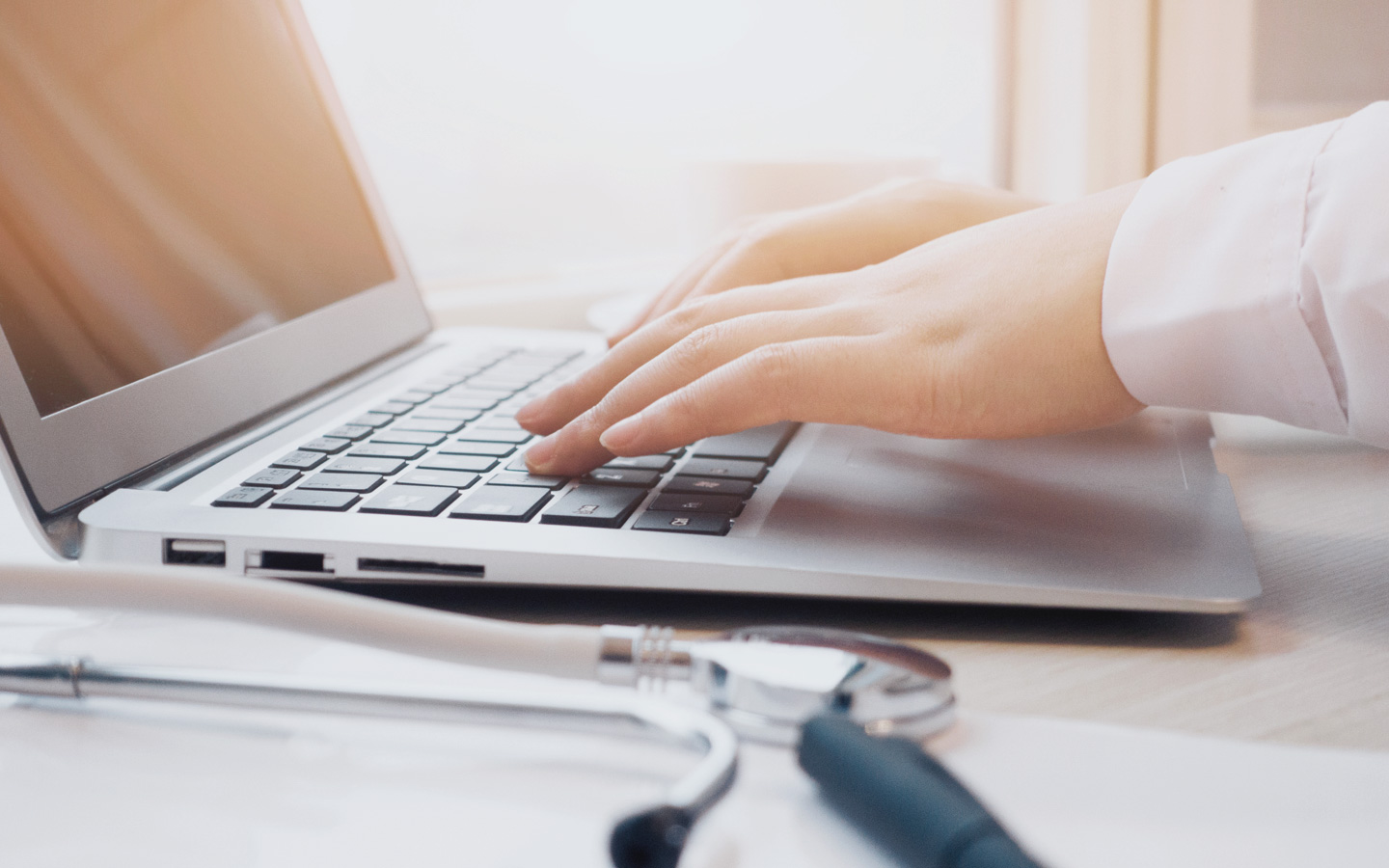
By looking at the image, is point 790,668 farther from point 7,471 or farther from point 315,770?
point 7,471

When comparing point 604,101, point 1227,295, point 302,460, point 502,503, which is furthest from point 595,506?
point 604,101

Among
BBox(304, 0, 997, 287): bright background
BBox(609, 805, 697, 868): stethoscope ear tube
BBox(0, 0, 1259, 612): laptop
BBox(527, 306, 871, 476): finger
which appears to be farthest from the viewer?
BBox(304, 0, 997, 287): bright background

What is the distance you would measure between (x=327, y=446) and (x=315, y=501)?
0.08m

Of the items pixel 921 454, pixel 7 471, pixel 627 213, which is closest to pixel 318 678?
pixel 7 471

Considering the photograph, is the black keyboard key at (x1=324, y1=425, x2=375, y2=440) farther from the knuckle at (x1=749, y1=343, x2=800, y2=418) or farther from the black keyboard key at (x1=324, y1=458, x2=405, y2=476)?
Answer: the knuckle at (x1=749, y1=343, x2=800, y2=418)

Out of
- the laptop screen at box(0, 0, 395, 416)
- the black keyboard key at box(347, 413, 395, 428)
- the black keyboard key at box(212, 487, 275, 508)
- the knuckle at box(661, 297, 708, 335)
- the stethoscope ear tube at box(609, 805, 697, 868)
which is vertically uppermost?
the laptop screen at box(0, 0, 395, 416)

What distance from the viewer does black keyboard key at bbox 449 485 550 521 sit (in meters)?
0.38

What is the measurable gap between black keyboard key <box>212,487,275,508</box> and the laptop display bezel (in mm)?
50

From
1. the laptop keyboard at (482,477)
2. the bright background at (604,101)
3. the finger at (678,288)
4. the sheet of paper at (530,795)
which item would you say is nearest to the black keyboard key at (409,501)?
the laptop keyboard at (482,477)

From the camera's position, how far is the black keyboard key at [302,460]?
43 centimetres

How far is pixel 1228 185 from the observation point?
1.34 ft

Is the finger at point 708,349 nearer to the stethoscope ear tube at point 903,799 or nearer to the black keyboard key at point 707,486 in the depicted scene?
the black keyboard key at point 707,486

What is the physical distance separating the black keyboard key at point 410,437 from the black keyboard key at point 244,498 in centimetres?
8

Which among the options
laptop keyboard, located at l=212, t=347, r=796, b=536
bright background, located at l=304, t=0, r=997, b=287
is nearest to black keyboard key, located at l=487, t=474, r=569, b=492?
laptop keyboard, located at l=212, t=347, r=796, b=536
